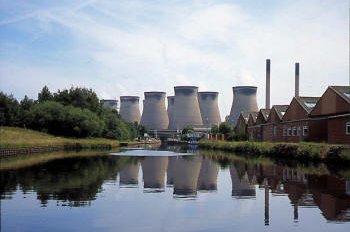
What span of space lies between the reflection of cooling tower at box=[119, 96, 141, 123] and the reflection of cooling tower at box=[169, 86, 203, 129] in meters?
21.3

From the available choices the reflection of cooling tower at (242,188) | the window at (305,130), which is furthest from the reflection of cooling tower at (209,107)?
the reflection of cooling tower at (242,188)

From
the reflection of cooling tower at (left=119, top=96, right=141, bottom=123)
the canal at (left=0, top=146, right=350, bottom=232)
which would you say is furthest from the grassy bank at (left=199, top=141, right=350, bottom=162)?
the reflection of cooling tower at (left=119, top=96, right=141, bottom=123)

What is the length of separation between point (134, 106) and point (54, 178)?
134m

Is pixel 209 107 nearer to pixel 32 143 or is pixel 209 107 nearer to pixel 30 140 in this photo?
pixel 30 140

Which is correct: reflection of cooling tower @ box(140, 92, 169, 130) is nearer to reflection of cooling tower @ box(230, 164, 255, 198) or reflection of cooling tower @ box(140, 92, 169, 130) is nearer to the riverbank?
the riverbank

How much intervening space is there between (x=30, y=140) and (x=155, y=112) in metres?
96.2

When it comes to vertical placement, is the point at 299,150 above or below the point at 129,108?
below

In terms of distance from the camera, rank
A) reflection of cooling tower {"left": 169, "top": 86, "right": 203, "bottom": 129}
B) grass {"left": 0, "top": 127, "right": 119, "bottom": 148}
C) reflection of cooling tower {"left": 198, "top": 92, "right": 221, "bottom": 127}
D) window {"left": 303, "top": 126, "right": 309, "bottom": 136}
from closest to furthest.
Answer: grass {"left": 0, "top": 127, "right": 119, "bottom": 148} < window {"left": 303, "top": 126, "right": 309, "bottom": 136} < reflection of cooling tower {"left": 169, "top": 86, "right": 203, "bottom": 129} < reflection of cooling tower {"left": 198, "top": 92, "right": 221, "bottom": 127}

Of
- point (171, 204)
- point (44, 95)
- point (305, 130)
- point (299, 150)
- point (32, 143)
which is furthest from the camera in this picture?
point (44, 95)

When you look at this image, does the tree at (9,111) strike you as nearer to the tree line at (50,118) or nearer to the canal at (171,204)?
the tree line at (50,118)

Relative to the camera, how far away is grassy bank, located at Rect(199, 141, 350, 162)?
27.7m

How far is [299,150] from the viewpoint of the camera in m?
32.8

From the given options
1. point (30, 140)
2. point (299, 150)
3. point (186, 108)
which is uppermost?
point (186, 108)

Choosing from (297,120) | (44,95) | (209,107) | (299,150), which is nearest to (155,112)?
(209,107)
